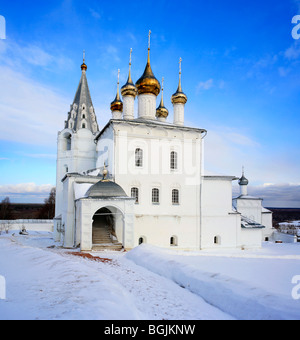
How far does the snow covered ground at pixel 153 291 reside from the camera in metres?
4.23

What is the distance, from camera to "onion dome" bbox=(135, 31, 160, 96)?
18.5 metres

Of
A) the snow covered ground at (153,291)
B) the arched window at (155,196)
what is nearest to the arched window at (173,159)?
the arched window at (155,196)

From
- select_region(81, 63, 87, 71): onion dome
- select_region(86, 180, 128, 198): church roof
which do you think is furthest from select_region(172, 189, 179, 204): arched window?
select_region(81, 63, 87, 71): onion dome

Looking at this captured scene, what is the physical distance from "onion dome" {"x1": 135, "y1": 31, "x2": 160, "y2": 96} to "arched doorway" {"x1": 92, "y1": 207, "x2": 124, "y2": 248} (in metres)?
8.27

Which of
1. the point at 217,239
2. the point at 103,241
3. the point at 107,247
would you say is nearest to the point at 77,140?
the point at 103,241

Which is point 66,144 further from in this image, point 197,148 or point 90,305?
point 90,305

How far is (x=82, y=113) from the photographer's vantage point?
2216cm

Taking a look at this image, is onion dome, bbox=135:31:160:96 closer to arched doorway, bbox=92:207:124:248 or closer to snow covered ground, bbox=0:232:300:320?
arched doorway, bbox=92:207:124:248

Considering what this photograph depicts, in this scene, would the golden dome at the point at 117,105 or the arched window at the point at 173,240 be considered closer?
the arched window at the point at 173,240

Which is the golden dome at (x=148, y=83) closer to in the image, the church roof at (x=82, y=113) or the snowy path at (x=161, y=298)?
the church roof at (x=82, y=113)

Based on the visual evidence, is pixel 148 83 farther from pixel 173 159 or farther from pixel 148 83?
pixel 173 159

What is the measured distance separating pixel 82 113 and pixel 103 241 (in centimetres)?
1180

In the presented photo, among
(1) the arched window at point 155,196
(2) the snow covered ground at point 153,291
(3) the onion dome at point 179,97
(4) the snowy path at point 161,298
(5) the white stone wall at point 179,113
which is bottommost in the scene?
(4) the snowy path at point 161,298

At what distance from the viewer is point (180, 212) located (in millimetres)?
16703
